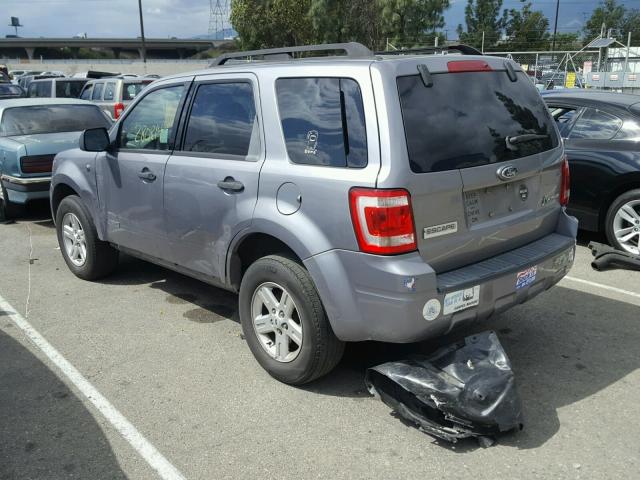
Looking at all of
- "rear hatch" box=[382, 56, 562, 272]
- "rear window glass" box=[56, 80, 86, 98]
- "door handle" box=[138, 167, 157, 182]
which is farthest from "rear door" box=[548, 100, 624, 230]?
"rear window glass" box=[56, 80, 86, 98]

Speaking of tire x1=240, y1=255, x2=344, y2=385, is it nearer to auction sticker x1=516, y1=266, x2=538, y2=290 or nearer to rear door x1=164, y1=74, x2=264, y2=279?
rear door x1=164, y1=74, x2=264, y2=279

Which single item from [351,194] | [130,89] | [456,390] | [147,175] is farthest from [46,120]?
[456,390]

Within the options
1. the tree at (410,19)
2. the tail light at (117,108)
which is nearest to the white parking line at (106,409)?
the tail light at (117,108)

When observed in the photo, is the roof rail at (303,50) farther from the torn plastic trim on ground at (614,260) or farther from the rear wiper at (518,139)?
the torn plastic trim on ground at (614,260)

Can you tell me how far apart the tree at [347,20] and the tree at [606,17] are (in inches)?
1601

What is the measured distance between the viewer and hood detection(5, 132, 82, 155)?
807 cm

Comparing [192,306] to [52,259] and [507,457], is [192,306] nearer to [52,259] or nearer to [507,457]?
[52,259]

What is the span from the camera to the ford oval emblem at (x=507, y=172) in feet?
11.6

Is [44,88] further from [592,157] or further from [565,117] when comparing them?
[592,157]

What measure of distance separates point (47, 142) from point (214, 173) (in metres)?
5.16

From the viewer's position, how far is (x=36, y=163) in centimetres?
806

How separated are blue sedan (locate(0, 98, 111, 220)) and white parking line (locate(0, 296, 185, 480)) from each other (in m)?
3.58

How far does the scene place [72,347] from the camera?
14.6 ft

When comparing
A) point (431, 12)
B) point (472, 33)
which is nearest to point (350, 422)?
point (431, 12)
